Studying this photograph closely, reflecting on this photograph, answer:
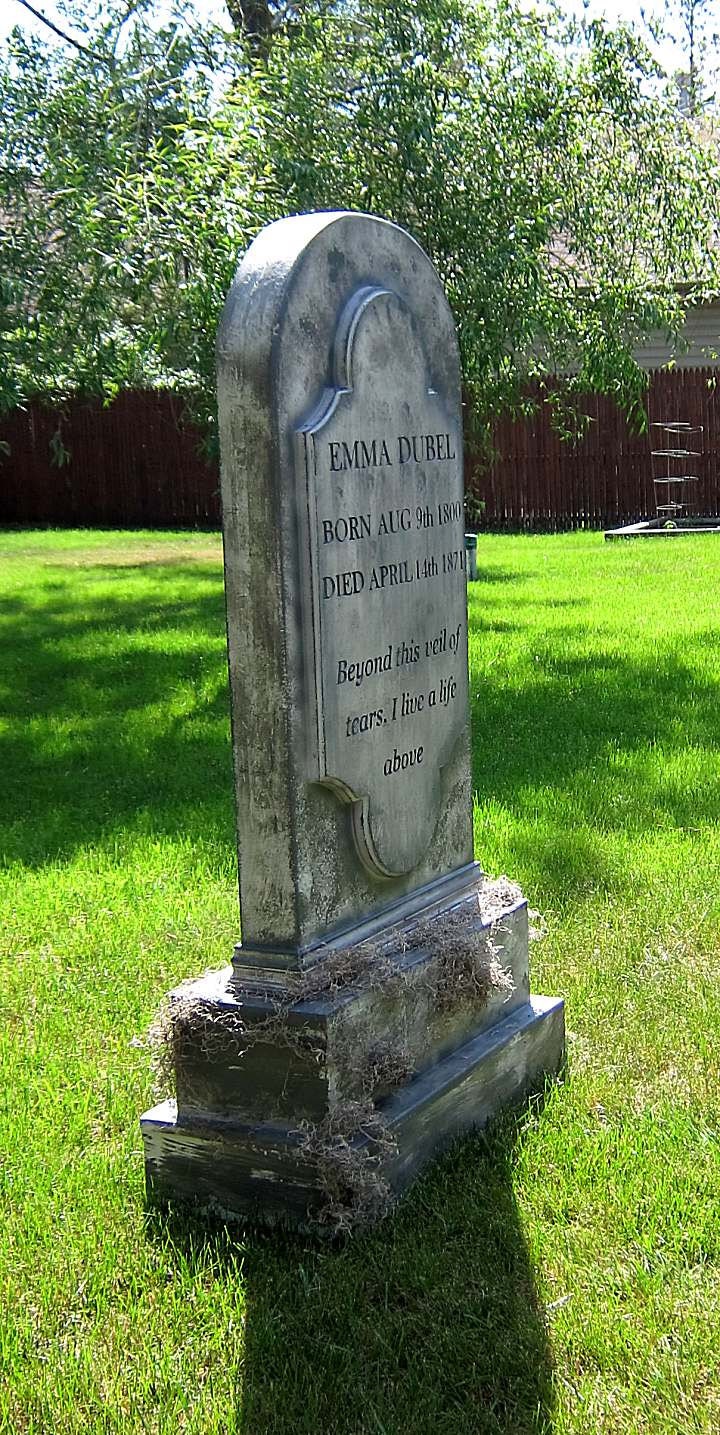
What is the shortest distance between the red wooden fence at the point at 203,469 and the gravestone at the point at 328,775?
15.9 m

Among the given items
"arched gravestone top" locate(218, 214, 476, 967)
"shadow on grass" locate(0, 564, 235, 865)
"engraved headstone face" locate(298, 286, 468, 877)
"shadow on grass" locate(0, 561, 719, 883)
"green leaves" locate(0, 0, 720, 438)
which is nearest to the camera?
"arched gravestone top" locate(218, 214, 476, 967)

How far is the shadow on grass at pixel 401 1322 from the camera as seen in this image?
9.15ft

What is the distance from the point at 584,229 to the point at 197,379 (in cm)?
291

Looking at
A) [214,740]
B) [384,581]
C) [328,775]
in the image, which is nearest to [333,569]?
[384,581]

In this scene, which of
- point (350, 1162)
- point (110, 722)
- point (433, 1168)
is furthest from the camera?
point (110, 722)

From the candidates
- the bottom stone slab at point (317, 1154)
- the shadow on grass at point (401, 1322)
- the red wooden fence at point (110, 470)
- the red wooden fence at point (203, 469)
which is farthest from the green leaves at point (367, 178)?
the red wooden fence at point (110, 470)

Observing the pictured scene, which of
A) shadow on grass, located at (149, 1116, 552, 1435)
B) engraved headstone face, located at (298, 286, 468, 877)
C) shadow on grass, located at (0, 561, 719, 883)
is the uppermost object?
engraved headstone face, located at (298, 286, 468, 877)

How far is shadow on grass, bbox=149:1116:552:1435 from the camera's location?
2789 millimetres

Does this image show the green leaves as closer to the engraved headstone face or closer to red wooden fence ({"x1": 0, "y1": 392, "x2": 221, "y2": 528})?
the engraved headstone face

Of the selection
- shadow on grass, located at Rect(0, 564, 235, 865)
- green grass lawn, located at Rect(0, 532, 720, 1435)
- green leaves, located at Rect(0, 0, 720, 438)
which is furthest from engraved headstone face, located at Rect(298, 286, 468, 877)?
green leaves, located at Rect(0, 0, 720, 438)

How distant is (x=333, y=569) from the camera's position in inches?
135

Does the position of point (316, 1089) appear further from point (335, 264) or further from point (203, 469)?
point (203, 469)

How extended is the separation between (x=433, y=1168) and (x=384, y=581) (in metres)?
1.39

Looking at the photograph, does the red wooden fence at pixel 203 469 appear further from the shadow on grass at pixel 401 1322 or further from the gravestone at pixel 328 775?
the shadow on grass at pixel 401 1322
